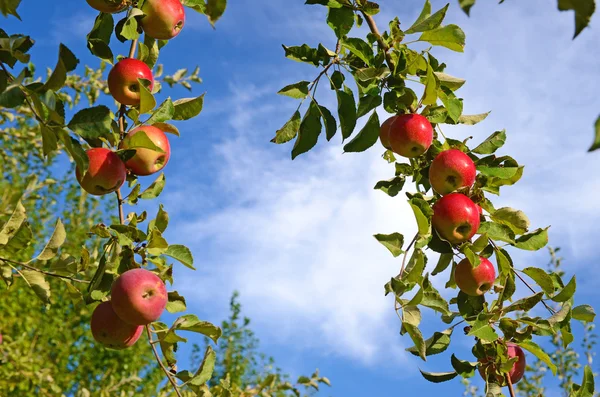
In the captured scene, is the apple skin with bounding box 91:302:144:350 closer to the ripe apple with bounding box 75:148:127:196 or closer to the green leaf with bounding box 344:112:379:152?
the ripe apple with bounding box 75:148:127:196

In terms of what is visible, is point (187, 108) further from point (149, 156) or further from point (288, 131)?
point (288, 131)

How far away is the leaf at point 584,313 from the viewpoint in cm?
180

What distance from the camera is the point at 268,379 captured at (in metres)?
2.82

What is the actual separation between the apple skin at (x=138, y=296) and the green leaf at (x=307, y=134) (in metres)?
0.54

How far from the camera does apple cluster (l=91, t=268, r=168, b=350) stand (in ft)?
5.39

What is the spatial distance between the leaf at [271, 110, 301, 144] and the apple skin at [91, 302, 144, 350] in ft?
2.19

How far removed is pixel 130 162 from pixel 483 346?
1.12 metres

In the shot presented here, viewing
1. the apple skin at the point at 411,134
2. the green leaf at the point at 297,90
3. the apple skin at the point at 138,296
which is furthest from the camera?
the green leaf at the point at 297,90

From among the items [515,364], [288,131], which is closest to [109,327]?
[288,131]

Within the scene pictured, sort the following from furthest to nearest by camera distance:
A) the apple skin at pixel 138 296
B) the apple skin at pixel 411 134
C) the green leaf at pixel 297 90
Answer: the green leaf at pixel 297 90
the apple skin at pixel 411 134
the apple skin at pixel 138 296

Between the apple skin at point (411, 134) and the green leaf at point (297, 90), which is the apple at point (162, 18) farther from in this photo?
the apple skin at point (411, 134)

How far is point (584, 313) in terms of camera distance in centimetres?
181

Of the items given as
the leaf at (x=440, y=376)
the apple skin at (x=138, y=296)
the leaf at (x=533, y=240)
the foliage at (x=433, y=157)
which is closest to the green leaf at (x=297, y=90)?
the foliage at (x=433, y=157)

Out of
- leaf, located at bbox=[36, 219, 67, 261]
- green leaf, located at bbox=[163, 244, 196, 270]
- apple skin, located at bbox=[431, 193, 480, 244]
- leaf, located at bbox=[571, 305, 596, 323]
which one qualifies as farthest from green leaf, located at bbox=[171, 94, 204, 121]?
leaf, located at bbox=[571, 305, 596, 323]
